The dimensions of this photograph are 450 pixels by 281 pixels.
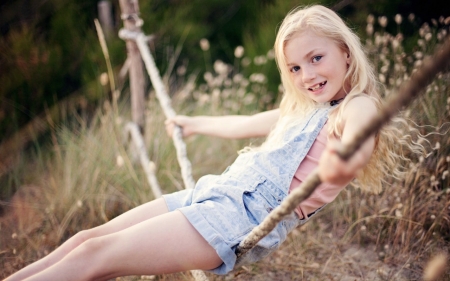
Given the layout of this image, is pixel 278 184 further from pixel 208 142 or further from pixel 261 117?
pixel 208 142

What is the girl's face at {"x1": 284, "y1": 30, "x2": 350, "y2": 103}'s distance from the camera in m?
1.37

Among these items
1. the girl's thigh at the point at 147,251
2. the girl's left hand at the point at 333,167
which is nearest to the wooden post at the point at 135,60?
the girl's thigh at the point at 147,251

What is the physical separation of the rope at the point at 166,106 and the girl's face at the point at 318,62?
2.14 feet

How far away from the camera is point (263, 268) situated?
187 centimetres

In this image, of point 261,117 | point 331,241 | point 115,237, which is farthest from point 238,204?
point 331,241

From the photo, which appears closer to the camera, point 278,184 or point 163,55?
point 278,184

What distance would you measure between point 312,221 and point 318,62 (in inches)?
41.2

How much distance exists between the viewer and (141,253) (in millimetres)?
1208

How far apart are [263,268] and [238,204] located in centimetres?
66

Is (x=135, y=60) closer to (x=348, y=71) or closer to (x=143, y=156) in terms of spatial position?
(x=143, y=156)

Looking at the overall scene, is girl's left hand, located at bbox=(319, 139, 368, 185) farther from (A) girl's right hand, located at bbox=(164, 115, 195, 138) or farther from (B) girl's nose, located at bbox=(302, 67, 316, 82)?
(A) girl's right hand, located at bbox=(164, 115, 195, 138)

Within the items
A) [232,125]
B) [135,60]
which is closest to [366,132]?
[232,125]

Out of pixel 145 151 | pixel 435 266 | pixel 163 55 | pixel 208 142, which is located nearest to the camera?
pixel 435 266

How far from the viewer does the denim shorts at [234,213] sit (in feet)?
4.11
